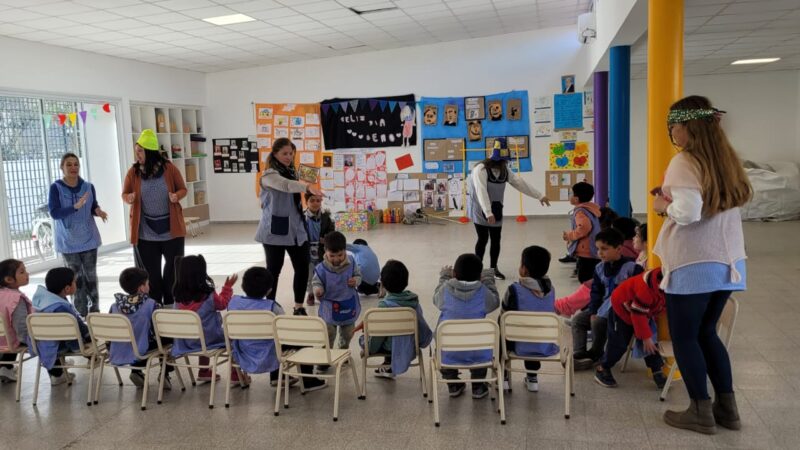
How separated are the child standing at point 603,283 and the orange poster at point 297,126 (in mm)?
8689

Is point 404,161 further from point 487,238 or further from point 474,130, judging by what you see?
point 487,238

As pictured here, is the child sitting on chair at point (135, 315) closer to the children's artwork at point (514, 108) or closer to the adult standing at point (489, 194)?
the adult standing at point (489, 194)

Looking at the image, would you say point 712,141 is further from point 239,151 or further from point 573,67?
point 239,151

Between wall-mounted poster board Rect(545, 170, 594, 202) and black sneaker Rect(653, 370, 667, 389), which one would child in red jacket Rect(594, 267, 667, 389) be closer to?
black sneaker Rect(653, 370, 667, 389)

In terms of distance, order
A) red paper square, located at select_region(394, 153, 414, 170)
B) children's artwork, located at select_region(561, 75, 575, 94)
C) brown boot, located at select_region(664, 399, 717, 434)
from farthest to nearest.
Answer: red paper square, located at select_region(394, 153, 414, 170), children's artwork, located at select_region(561, 75, 575, 94), brown boot, located at select_region(664, 399, 717, 434)

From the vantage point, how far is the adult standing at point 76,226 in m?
5.18

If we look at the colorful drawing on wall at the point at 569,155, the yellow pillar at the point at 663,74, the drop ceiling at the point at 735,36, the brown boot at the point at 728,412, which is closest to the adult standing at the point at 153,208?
the yellow pillar at the point at 663,74

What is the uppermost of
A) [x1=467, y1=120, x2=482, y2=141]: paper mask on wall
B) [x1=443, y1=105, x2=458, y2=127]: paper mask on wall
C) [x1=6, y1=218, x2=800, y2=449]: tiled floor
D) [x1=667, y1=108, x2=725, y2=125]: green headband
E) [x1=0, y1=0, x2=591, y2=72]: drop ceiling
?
[x1=0, y1=0, x2=591, y2=72]: drop ceiling

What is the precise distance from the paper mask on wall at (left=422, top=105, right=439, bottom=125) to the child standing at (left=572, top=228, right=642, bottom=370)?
7.89m

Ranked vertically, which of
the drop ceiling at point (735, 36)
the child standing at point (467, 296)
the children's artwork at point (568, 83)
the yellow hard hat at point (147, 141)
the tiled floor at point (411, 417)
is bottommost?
the tiled floor at point (411, 417)

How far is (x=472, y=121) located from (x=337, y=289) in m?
7.91

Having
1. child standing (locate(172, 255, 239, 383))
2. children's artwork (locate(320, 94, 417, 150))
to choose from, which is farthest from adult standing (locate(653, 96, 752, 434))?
children's artwork (locate(320, 94, 417, 150))

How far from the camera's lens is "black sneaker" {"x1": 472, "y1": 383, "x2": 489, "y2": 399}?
11.4 ft

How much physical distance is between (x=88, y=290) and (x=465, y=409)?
11.4 ft
